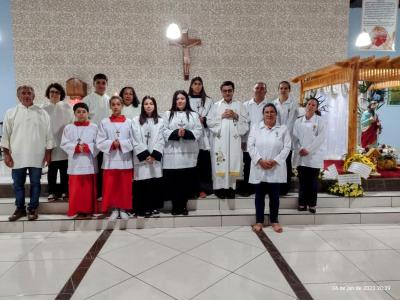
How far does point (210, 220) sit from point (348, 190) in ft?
6.30

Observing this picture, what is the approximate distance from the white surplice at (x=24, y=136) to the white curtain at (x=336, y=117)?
4.06 metres

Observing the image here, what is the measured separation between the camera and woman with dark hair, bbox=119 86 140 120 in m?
3.83

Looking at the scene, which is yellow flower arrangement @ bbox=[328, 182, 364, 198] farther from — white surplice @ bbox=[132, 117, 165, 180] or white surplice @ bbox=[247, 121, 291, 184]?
white surplice @ bbox=[132, 117, 165, 180]

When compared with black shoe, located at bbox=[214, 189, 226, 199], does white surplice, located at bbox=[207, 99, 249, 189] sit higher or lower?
higher

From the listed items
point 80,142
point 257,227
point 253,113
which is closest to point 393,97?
point 253,113

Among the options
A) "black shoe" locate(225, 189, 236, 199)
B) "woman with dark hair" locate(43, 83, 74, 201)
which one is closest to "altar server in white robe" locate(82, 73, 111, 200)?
"woman with dark hair" locate(43, 83, 74, 201)

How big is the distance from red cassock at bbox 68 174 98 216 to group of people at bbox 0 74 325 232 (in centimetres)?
1

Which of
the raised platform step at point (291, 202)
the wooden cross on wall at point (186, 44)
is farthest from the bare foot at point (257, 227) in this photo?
the wooden cross on wall at point (186, 44)

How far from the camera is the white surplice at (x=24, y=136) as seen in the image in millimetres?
3562

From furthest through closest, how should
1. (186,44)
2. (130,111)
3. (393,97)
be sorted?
(393,97) < (186,44) < (130,111)

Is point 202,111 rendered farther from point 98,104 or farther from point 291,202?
point 291,202

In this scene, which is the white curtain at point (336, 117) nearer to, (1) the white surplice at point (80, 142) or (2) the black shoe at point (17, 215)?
(1) the white surplice at point (80, 142)

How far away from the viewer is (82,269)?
2.70 m

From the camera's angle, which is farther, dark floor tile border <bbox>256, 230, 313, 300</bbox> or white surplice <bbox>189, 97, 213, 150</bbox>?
white surplice <bbox>189, 97, 213, 150</bbox>
